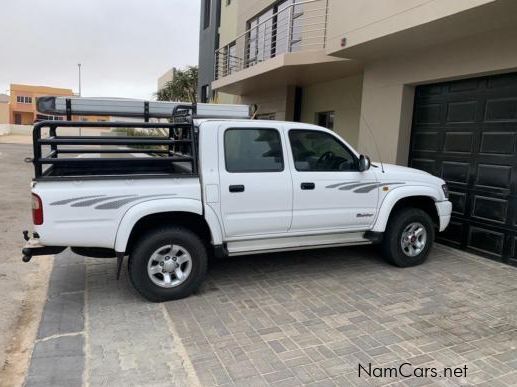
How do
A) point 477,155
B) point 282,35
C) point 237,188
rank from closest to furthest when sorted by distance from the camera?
1. point 237,188
2. point 477,155
3. point 282,35

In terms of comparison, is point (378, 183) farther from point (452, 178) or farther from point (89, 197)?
point (89, 197)

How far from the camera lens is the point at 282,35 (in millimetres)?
12984

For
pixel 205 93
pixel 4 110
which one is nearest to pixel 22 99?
pixel 4 110

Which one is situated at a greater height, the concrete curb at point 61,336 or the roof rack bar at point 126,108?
the roof rack bar at point 126,108

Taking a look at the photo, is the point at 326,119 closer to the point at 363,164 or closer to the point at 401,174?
the point at 401,174

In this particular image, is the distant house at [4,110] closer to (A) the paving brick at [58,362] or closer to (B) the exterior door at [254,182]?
(B) the exterior door at [254,182]

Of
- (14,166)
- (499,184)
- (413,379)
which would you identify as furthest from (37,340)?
(14,166)

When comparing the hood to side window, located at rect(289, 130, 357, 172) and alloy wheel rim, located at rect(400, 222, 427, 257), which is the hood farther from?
alloy wheel rim, located at rect(400, 222, 427, 257)

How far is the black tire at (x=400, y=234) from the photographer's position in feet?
19.4

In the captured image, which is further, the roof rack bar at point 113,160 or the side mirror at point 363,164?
the side mirror at point 363,164

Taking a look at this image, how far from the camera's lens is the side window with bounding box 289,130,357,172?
17.4 ft

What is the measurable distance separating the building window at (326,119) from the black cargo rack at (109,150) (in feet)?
22.0

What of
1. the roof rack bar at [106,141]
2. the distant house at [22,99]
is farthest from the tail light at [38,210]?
the distant house at [22,99]

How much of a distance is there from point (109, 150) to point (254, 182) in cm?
172
